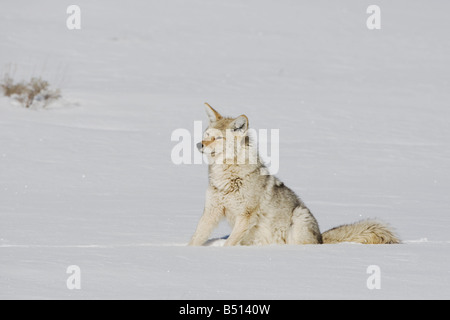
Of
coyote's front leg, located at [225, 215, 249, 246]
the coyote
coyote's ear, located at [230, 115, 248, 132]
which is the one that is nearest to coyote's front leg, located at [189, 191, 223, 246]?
the coyote

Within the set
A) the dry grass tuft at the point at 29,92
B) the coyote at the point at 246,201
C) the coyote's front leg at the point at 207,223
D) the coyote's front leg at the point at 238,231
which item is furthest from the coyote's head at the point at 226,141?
the dry grass tuft at the point at 29,92

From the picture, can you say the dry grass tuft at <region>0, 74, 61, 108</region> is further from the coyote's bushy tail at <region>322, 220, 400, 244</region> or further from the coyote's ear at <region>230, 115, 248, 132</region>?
the coyote's bushy tail at <region>322, 220, 400, 244</region>

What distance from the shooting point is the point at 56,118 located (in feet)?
49.9

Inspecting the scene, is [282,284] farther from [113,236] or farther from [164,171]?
[164,171]

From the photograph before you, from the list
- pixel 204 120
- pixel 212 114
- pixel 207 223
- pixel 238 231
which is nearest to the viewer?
pixel 238 231

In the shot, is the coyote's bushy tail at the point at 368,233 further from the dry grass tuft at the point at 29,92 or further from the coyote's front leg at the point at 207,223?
the dry grass tuft at the point at 29,92

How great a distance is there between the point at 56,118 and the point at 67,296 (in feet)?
37.8

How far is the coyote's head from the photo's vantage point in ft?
21.0

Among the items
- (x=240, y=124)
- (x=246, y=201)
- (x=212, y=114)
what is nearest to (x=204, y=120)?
(x=212, y=114)

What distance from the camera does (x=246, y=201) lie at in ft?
20.6

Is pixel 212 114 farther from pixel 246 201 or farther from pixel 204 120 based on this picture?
pixel 204 120

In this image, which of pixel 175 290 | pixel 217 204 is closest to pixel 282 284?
pixel 175 290

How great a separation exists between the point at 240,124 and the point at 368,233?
1.40 metres
